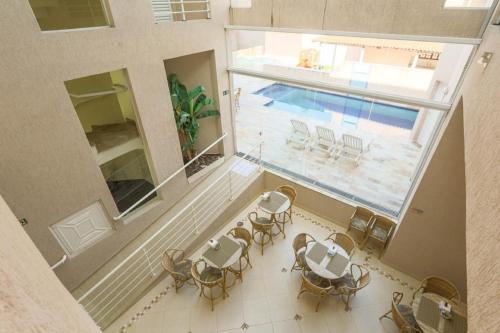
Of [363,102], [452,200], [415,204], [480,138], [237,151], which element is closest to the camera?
[480,138]

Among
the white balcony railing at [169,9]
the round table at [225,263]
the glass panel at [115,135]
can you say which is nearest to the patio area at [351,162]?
the white balcony railing at [169,9]

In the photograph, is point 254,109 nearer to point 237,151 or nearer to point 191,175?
point 237,151

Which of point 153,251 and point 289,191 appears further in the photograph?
point 289,191

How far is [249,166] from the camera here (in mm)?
7988

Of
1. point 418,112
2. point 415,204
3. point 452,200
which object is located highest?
point 418,112

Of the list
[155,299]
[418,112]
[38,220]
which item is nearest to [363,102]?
[418,112]

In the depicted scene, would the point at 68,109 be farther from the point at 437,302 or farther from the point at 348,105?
the point at 437,302

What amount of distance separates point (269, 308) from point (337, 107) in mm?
5435

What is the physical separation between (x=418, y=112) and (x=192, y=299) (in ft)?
22.5

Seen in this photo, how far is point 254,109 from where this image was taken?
384 inches

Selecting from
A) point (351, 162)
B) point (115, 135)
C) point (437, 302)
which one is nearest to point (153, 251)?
point (115, 135)

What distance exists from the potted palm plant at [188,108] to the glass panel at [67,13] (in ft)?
6.61

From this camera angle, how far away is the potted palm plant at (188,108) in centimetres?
657

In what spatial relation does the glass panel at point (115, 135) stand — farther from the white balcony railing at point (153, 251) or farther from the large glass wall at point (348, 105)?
the large glass wall at point (348, 105)
